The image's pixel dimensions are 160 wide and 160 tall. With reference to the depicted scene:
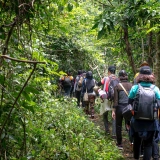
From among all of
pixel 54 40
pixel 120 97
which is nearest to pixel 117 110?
pixel 120 97

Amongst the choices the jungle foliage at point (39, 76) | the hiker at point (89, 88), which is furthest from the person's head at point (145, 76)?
the hiker at point (89, 88)

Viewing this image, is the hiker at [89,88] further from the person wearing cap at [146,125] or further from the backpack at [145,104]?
the backpack at [145,104]

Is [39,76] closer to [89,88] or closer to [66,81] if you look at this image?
[89,88]

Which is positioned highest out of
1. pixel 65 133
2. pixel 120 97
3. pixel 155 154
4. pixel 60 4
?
pixel 60 4

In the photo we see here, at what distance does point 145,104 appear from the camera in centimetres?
444

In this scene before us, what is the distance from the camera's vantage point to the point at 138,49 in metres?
10.5

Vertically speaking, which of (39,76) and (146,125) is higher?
(39,76)

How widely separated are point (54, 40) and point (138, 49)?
131 inches

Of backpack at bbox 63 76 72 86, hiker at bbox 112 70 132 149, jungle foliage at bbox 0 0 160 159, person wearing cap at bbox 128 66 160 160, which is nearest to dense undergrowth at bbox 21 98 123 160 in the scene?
jungle foliage at bbox 0 0 160 159

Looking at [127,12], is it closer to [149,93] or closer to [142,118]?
[149,93]

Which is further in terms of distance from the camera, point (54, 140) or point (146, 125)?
point (146, 125)

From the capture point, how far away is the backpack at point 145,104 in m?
4.43

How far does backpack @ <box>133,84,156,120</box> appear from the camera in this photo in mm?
4426

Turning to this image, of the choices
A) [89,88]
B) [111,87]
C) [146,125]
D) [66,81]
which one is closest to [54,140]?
[146,125]
